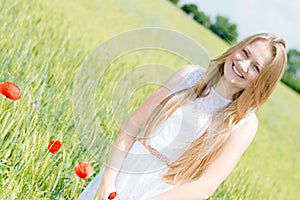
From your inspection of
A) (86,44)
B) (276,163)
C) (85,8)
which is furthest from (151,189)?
(85,8)

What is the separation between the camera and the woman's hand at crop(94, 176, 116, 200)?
7.70ft

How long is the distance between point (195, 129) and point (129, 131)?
265mm

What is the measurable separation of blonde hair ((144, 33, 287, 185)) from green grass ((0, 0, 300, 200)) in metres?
0.33

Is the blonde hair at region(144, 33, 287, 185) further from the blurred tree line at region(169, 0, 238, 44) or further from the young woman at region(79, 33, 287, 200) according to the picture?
the blurred tree line at region(169, 0, 238, 44)

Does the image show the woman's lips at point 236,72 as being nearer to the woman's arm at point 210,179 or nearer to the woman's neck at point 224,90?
the woman's neck at point 224,90

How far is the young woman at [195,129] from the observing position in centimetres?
236

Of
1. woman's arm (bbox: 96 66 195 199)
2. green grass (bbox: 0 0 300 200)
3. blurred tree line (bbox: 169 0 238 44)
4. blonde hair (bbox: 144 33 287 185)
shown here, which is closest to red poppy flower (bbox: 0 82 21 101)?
green grass (bbox: 0 0 300 200)

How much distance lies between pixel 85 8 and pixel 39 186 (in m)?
8.06

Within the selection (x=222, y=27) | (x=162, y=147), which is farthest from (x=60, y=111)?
(x=162, y=147)

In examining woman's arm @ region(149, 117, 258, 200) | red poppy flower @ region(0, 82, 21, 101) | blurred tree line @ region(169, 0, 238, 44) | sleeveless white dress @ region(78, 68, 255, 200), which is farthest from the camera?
blurred tree line @ region(169, 0, 238, 44)

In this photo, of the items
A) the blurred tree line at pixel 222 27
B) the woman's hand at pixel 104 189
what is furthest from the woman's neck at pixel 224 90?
the woman's hand at pixel 104 189

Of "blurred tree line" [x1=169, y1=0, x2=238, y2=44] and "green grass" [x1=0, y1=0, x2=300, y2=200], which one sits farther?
"blurred tree line" [x1=169, y1=0, x2=238, y2=44]

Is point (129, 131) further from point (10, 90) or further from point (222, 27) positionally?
point (222, 27)

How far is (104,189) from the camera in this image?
2.37 metres
